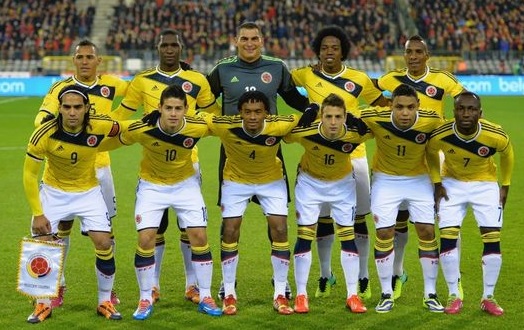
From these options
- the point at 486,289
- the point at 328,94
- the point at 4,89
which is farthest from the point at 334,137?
the point at 4,89

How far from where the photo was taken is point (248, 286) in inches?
339

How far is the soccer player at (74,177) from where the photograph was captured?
734 cm

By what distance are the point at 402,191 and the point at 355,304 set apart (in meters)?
1.07

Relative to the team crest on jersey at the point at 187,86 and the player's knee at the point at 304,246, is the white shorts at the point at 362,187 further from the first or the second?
the team crest on jersey at the point at 187,86

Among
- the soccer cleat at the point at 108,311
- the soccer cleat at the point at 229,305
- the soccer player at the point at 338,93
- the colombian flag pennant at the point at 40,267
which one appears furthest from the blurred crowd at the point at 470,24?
the colombian flag pennant at the point at 40,267

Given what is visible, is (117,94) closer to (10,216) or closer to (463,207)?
(463,207)

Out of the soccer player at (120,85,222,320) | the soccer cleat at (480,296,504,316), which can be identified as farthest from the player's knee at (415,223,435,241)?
the soccer player at (120,85,222,320)

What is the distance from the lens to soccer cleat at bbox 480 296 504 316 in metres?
7.54

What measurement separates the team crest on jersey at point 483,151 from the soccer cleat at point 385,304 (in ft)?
4.80

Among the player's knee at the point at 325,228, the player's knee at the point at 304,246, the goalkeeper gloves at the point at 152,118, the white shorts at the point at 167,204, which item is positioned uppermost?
the goalkeeper gloves at the point at 152,118

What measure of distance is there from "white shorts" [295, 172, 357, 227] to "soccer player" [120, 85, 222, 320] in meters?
0.90

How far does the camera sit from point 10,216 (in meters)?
12.2

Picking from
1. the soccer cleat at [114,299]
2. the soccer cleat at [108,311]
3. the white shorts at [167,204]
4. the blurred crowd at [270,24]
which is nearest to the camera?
the soccer cleat at [108,311]

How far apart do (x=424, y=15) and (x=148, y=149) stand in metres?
32.3
